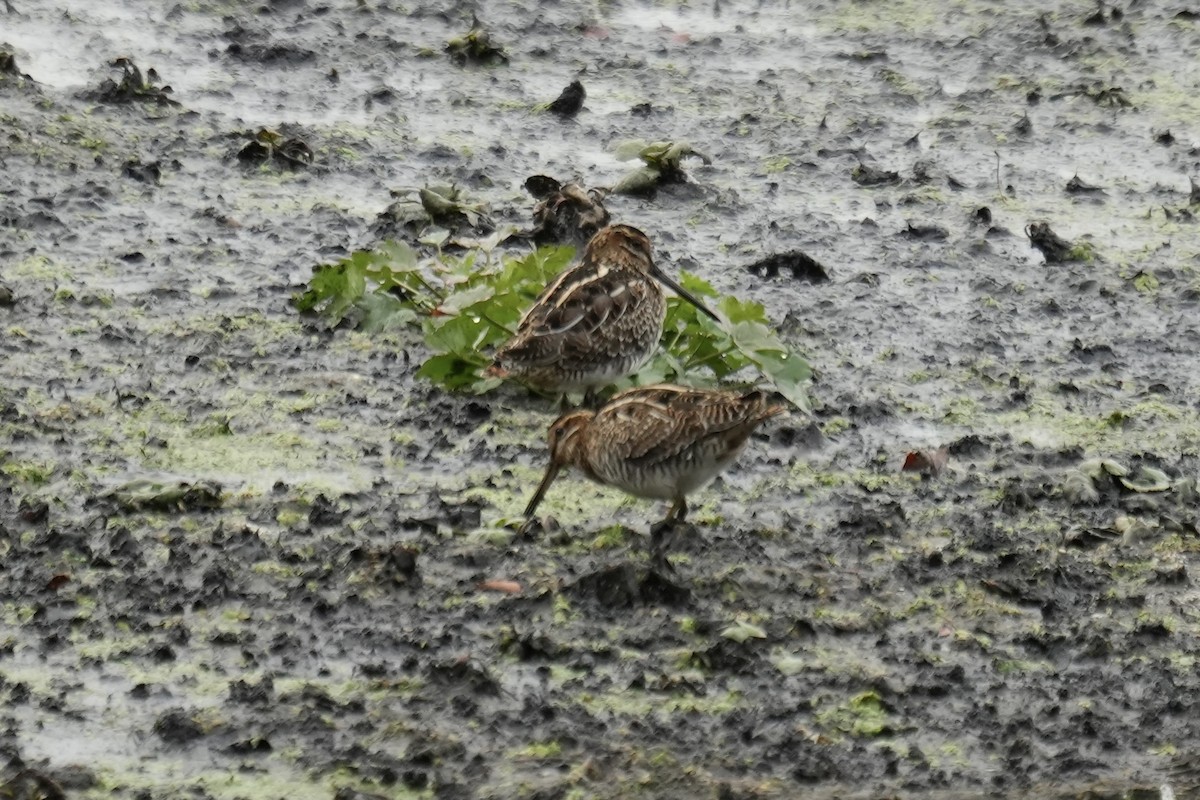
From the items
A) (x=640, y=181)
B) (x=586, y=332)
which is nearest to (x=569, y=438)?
(x=586, y=332)

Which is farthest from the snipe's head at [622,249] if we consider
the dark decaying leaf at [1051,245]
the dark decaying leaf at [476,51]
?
the dark decaying leaf at [476,51]

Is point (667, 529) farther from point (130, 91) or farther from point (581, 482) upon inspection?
point (130, 91)

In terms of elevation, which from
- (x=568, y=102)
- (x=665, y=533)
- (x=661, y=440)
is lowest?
(x=665, y=533)

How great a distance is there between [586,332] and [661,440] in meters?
1.08

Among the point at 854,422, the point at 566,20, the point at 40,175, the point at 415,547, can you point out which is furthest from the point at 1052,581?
the point at 566,20

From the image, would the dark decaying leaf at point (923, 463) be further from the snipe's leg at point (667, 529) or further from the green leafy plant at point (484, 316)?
the snipe's leg at point (667, 529)

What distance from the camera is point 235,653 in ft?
17.8

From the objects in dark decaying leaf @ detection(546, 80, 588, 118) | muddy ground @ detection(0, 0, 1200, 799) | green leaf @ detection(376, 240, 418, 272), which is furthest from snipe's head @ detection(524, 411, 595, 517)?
dark decaying leaf @ detection(546, 80, 588, 118)

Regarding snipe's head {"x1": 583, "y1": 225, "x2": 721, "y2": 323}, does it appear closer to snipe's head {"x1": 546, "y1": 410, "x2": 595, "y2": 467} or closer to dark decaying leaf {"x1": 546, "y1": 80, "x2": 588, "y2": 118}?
snipe's head {"x1": 546, "y1": 410, "x2": 595, "y2": 467}

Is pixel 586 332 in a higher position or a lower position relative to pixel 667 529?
higher

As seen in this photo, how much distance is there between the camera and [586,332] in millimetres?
6996

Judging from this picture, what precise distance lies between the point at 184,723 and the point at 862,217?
5506 mm

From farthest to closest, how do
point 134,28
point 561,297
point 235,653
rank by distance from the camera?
point 134,28, point 561,297, point 235,653

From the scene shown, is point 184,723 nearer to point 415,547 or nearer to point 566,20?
point 415,547
